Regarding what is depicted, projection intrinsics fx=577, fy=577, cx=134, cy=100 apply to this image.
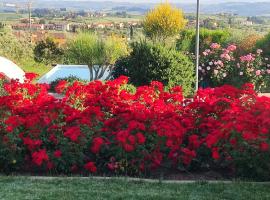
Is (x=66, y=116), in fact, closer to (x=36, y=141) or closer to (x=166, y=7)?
(x=36, y=141)

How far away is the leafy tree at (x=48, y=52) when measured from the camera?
2281cm

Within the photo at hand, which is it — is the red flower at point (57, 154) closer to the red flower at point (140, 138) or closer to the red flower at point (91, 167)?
the red flower at point (91, 167)

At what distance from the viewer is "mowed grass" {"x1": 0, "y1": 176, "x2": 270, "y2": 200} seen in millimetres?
4703

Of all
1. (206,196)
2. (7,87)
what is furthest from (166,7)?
(206,196)

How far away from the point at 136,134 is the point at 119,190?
29.4 inches

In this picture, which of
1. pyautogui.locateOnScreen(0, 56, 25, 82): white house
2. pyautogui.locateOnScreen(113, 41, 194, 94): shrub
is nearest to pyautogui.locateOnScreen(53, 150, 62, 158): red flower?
pyautogui.locateOnScreen(113, 41, 194, 94): shrub

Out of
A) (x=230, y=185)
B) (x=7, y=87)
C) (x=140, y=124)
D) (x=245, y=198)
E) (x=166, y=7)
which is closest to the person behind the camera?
(x=245, y=198)

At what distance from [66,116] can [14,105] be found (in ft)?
1.91

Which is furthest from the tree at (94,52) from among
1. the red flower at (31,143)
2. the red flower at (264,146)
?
the red flower at (264,146)

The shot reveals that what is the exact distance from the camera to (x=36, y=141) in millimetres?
5531

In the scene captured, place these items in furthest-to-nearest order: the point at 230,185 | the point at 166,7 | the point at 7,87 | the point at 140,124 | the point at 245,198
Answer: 1. the point at 166,7
2. the point at 7,87
3. the point at 140,124
4. the point at 230,185
5. the point at 245,198

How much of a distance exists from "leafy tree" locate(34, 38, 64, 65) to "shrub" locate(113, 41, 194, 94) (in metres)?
10.8

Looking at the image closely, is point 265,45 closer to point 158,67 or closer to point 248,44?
point 248,44

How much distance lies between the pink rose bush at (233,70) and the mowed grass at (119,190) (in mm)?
7642
